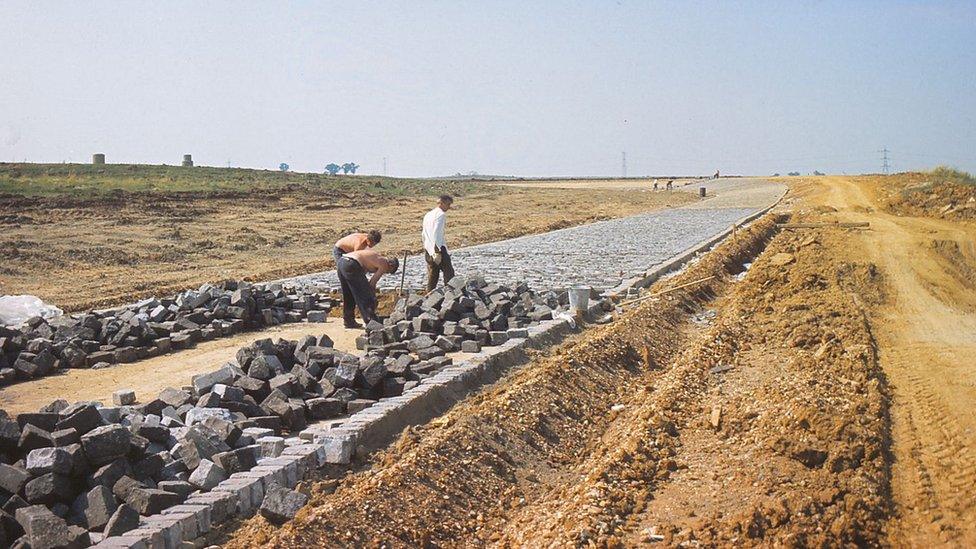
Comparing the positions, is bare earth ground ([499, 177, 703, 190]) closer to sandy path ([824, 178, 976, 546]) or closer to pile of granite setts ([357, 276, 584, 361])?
sandy path ([824, 178, 976, 546])

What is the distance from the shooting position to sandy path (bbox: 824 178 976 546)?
5488 mm

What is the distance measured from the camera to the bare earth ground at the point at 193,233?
18.0 m

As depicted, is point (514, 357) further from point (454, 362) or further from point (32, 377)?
point (32, 377)

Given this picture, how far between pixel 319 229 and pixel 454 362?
18.7m

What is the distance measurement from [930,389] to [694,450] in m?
2.79

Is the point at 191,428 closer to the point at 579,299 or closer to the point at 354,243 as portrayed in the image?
the point at 354,243

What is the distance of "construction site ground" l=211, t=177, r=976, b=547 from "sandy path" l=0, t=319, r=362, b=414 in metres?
3.15

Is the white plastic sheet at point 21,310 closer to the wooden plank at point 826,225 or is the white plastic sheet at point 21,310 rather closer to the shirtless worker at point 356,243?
the shirtless worker at point 356,243

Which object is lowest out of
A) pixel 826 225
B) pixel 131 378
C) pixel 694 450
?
pixel 694 450

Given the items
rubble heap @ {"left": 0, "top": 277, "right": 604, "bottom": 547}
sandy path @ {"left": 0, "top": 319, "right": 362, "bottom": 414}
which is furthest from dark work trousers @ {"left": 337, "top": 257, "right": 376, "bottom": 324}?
rubble heap @ {"left": 0, "top": 277, "right": 604, "bottom": 547}

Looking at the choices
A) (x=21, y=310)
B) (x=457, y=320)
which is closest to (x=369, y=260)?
(x=457, y=320)

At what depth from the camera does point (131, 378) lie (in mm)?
9266

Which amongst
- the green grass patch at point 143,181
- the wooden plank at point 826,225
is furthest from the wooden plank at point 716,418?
the green grass patch at point 143,181

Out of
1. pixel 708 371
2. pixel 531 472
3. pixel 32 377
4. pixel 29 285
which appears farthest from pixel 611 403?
pixel 29 285
